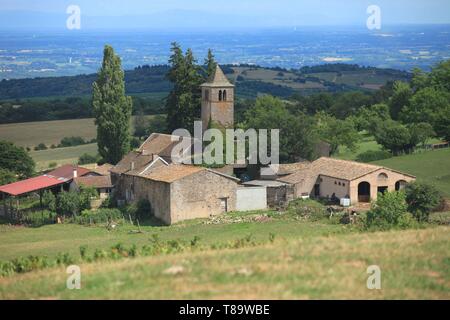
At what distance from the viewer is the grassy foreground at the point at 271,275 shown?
18.9 meters

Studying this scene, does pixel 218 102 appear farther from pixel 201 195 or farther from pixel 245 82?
pixel 245 82

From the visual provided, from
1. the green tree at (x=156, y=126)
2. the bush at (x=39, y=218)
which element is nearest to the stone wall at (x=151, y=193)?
the bush at (x=39, y=218)

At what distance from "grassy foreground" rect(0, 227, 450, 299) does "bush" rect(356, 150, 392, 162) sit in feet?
120

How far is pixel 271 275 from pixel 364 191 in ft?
89.8

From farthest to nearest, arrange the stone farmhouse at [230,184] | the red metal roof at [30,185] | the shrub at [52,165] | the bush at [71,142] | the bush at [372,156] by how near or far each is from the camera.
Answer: the bush at [71,142], the shrub at [52,165], the bush at [372,156], the red metal roof at [30,185], the stone farmhouse at [230,184]

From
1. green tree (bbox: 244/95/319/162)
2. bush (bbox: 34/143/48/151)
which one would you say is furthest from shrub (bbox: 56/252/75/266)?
bush (bbox: 34/143/48/151)

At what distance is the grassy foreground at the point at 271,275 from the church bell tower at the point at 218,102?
1308 inches

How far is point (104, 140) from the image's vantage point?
5931 cm

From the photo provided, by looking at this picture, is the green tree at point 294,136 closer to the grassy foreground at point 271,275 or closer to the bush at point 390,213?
the bush at point 390,213

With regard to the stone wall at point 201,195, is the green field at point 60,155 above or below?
below

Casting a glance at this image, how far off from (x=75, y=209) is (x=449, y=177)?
21169 mm

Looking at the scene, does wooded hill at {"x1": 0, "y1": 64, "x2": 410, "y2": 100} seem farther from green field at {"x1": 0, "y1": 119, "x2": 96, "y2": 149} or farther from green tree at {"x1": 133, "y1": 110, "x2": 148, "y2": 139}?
green tree at {"x1": 133, "y1": 110, "x2": 148, "y2": 139}

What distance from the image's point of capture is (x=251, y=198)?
46.5 metres

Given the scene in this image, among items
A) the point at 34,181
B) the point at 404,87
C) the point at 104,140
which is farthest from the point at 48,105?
the point at 34,181
